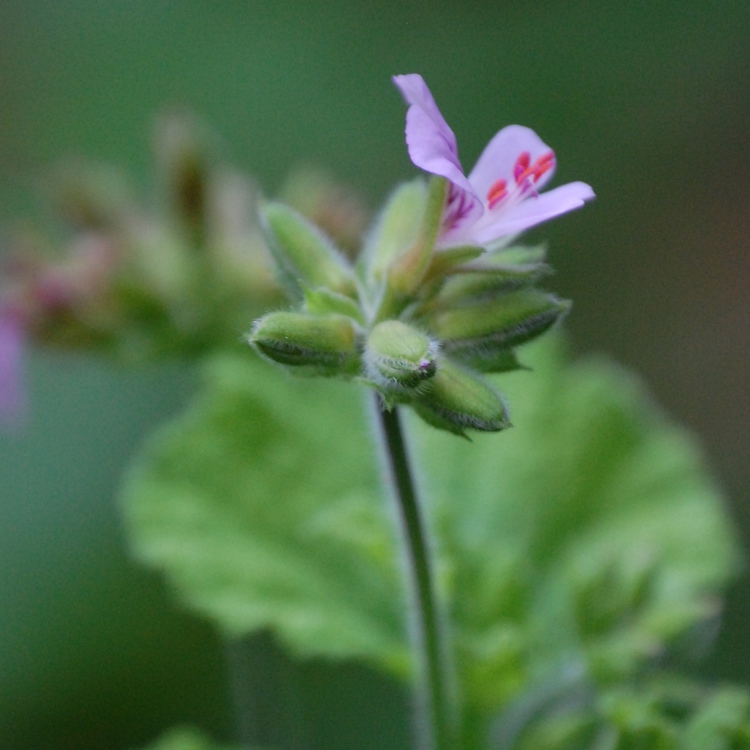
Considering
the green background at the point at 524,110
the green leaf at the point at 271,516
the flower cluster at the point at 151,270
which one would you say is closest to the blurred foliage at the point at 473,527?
the green leaf at the point at 271,516

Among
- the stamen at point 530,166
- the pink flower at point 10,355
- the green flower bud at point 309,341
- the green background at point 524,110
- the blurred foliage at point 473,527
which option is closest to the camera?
the green flower bud at point 309,341

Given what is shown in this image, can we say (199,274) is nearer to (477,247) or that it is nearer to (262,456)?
(262,456)

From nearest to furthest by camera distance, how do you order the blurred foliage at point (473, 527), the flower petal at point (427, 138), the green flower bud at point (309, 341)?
the flower petal at point (427, 138) → the green flower bud at point (309, 341) → the blurred foliage at point (473, 527)

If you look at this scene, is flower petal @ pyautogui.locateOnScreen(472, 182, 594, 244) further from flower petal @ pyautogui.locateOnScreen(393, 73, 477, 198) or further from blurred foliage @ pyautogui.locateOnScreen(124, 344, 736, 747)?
blurred foliage @ pyautogui.locateOnScreen(124, 344, 736, 747)

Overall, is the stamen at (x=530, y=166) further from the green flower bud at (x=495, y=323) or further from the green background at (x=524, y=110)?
the green background at (x=524, y=110)

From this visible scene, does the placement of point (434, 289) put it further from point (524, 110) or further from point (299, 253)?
point (524, 110)

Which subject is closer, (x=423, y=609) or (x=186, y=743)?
(x=423, y=609)

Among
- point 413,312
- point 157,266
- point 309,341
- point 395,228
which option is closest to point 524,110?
point 157,266
